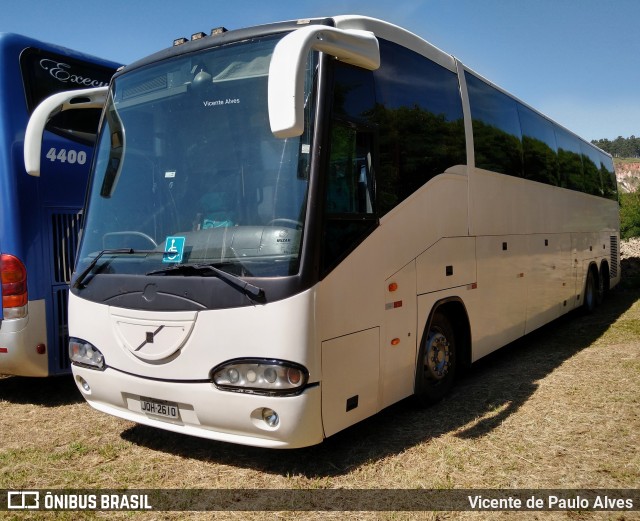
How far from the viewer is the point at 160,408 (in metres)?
4.14

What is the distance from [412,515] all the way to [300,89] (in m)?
2.68

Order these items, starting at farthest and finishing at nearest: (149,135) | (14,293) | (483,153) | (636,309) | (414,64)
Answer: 1. (636,309)
2. (483,153)
3. (14,293)
4. (414,64)
5. (149,135)

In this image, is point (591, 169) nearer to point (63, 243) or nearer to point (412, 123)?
point (412, 123)

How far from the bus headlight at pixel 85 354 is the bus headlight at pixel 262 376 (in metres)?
1.23

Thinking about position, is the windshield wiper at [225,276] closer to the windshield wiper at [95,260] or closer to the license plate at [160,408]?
the windshield wiper at [95,260]

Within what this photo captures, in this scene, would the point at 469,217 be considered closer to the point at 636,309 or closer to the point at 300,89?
the point at 300,89

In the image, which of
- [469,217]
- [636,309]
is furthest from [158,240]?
[636,309]

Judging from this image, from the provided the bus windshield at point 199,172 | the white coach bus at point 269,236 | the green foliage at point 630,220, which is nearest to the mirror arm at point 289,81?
the white coach bus at point 269,236

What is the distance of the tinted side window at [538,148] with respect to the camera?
819 centimetres

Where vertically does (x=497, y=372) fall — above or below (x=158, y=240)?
below

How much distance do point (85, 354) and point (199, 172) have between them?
177 centimetres

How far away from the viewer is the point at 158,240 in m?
4.22

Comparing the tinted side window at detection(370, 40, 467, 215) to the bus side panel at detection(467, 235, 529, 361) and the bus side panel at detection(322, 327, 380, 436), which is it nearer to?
the bus side panel at detection(322, 327, 380, 436)

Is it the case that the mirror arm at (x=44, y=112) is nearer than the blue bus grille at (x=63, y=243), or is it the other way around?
the mirror arm at (x=44, y=112)
